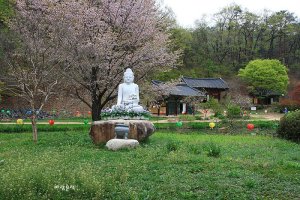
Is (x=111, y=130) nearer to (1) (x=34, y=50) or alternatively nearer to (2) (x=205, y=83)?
(1) (x=34, y=50)

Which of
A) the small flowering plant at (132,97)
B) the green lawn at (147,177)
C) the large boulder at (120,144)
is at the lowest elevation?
the green lawn at (147,177)

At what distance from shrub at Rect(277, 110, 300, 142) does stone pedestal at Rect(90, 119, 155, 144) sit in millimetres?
7038

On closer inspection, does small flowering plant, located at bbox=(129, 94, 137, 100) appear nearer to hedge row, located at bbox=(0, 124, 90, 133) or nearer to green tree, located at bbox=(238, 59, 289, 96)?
hedge row, located at bbox=(0, 124, 90, 133)

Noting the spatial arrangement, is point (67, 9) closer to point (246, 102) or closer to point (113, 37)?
point (113, 37)

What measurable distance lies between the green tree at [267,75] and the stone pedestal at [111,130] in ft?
107

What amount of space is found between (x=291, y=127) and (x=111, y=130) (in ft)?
27.4

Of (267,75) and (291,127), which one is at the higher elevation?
(267,75)

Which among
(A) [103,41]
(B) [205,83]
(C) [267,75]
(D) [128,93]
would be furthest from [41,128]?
(C) [267,75]

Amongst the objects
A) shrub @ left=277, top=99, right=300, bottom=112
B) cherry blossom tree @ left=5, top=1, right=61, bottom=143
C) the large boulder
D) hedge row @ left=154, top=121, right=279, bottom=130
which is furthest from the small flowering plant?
shrub @ left=277, top=99, right=300, bottom=112

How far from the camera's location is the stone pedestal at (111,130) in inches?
531

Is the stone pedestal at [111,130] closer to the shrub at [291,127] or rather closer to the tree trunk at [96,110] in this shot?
the tree trunk at [96,110]

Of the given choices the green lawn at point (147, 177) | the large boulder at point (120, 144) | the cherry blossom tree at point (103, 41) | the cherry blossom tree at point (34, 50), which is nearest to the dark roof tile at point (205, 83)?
the cherry blossom tree at point (103, 41)

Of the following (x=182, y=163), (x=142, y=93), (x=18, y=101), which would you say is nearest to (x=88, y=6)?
(x=142, y=93)

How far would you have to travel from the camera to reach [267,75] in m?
43.6
